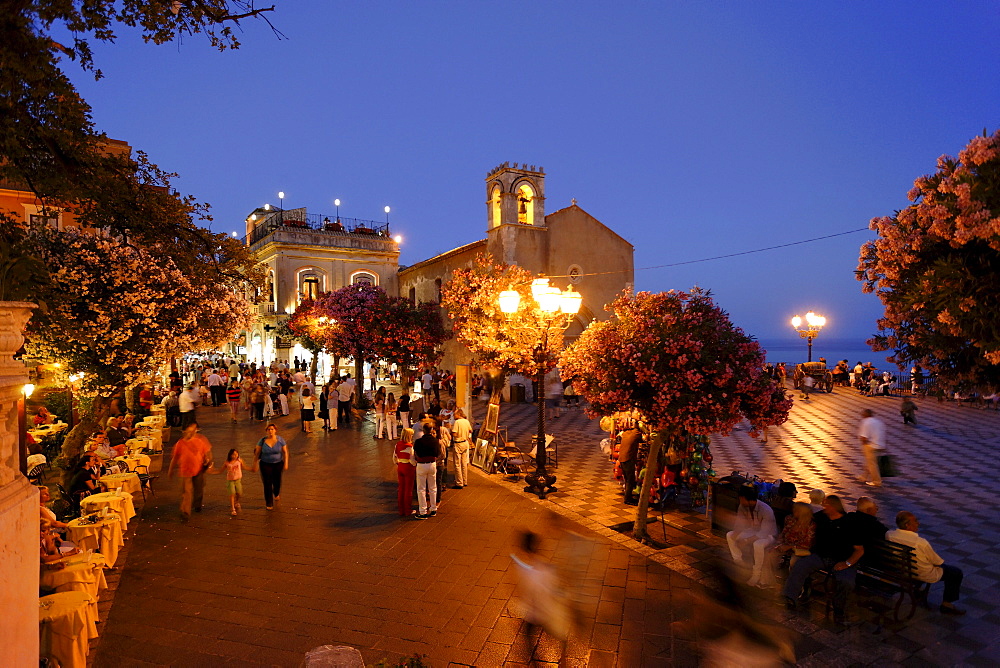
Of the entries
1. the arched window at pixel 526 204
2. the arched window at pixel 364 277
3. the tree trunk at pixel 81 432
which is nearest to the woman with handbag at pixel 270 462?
the tree trunk at pixel 81 432

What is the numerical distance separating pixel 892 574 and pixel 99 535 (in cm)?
893

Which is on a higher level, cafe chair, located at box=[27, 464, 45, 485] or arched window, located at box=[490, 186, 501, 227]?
arched window, located at box=[490, 186, 501, 227]

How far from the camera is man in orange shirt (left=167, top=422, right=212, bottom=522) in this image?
9.07 metres

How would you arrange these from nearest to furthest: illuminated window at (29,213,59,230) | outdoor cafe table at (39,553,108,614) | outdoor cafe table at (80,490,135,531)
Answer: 1. outdoor cafe table at (39,553,108,614)
2. illuminated window at (29,213,59,230)
3. outdoor cafe table at (80,490,135,531)

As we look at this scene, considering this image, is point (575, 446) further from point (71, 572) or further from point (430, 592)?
point (71, 572)

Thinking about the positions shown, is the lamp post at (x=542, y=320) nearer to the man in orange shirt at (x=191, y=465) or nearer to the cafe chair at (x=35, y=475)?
the man in orange shirt at (x=191, y=465)

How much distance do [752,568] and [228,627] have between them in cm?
568

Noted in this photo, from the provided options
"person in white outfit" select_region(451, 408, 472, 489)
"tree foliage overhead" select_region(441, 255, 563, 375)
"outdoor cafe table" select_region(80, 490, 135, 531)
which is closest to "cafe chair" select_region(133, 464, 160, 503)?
"outdoor cafe table" select_region(80, 490, 135, 531)

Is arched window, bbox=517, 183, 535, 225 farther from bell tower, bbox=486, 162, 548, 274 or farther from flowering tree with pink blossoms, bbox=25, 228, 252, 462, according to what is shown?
flowering tree with pink blossoms, bbox=25, 228, 252, 462

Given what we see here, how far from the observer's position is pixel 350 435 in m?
16.7

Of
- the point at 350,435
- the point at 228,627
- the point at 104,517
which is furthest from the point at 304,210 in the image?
the point at 228,627

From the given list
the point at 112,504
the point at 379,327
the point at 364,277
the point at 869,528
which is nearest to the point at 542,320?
the point at 869,528

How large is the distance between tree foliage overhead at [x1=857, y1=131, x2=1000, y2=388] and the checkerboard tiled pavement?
8.29 ft

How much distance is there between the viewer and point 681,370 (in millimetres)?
6922
